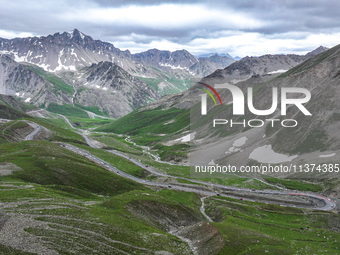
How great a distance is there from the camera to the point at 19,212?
58500 mm

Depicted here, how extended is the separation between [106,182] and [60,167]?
1619cm

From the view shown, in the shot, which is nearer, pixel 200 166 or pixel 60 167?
pixel 60 167

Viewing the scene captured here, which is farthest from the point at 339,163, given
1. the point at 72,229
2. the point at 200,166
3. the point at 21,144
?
the point at 21,144

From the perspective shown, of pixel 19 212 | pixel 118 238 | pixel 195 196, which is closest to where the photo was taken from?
pixel 118 238

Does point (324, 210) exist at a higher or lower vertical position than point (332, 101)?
lower

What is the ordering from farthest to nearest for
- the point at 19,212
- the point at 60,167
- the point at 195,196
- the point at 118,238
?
the point at 195,196 → the point at 60,167 → the point at 19,212 → the point at 118,238

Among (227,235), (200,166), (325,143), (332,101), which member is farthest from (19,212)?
(332,101)

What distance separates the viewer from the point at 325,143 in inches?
6388

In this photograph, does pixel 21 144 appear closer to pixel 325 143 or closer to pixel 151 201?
pixel 151 201

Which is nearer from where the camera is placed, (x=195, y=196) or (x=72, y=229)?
(x=72, y=229)

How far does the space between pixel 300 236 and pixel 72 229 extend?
57380mm

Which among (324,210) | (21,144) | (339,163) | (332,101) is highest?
(332,101)

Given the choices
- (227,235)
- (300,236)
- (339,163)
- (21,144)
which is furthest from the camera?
(339,163)

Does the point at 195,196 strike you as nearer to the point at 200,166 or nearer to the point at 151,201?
the point at 151,201
